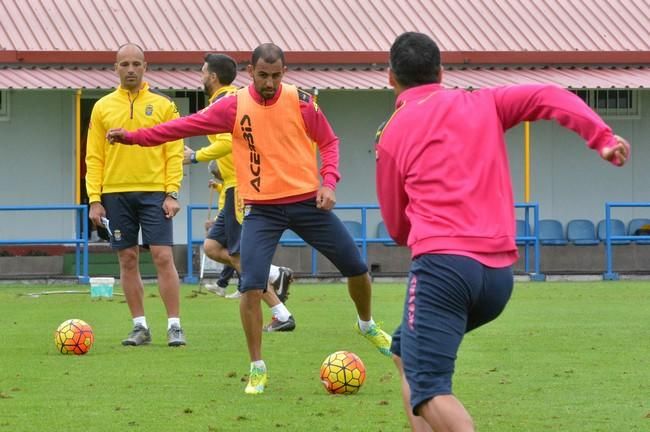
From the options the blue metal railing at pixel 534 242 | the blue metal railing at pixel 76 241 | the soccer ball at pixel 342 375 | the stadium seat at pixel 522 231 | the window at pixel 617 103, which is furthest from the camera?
the window at pixel 617 103

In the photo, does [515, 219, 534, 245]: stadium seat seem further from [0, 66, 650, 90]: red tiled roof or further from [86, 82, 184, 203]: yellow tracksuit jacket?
[86, 82, 184, 203]: yellow tracksuit jacket

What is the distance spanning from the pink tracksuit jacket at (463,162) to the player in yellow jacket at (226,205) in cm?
535

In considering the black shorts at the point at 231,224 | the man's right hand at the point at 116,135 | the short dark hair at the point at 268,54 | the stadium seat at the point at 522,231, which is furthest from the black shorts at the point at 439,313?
the stadium seat at the point at 522,231

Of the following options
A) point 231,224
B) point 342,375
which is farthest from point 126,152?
point 342,375

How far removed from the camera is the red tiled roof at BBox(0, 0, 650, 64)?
24.9 meters

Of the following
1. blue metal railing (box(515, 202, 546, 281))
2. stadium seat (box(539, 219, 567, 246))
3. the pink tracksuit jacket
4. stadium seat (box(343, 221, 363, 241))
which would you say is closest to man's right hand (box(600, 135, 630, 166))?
the pink tracksuit jacket

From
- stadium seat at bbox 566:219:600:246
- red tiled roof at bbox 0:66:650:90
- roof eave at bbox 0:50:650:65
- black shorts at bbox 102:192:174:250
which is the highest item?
roof eave at bbox 0:50:650:65

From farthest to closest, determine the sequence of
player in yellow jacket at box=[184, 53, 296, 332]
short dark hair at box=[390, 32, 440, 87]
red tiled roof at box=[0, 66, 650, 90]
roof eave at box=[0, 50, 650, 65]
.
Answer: roof eave at box=[0, 50, 650, 65]
red tiled roof at box=[0, 66, 650, 90]
player in yellow jacket at box=[184, 53, 296, 332]
short dark hair at box=[390, 32, 440, 87]

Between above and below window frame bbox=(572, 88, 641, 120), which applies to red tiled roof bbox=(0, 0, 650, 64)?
above

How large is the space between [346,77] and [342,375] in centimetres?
1585

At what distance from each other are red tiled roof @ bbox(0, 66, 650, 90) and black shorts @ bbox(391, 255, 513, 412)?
681 inches

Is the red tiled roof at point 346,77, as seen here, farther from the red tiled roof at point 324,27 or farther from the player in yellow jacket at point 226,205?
the player in yellow jacket at point 226,205

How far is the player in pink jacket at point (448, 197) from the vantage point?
5605 mm

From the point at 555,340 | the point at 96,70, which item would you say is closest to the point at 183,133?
the point at 555,340
